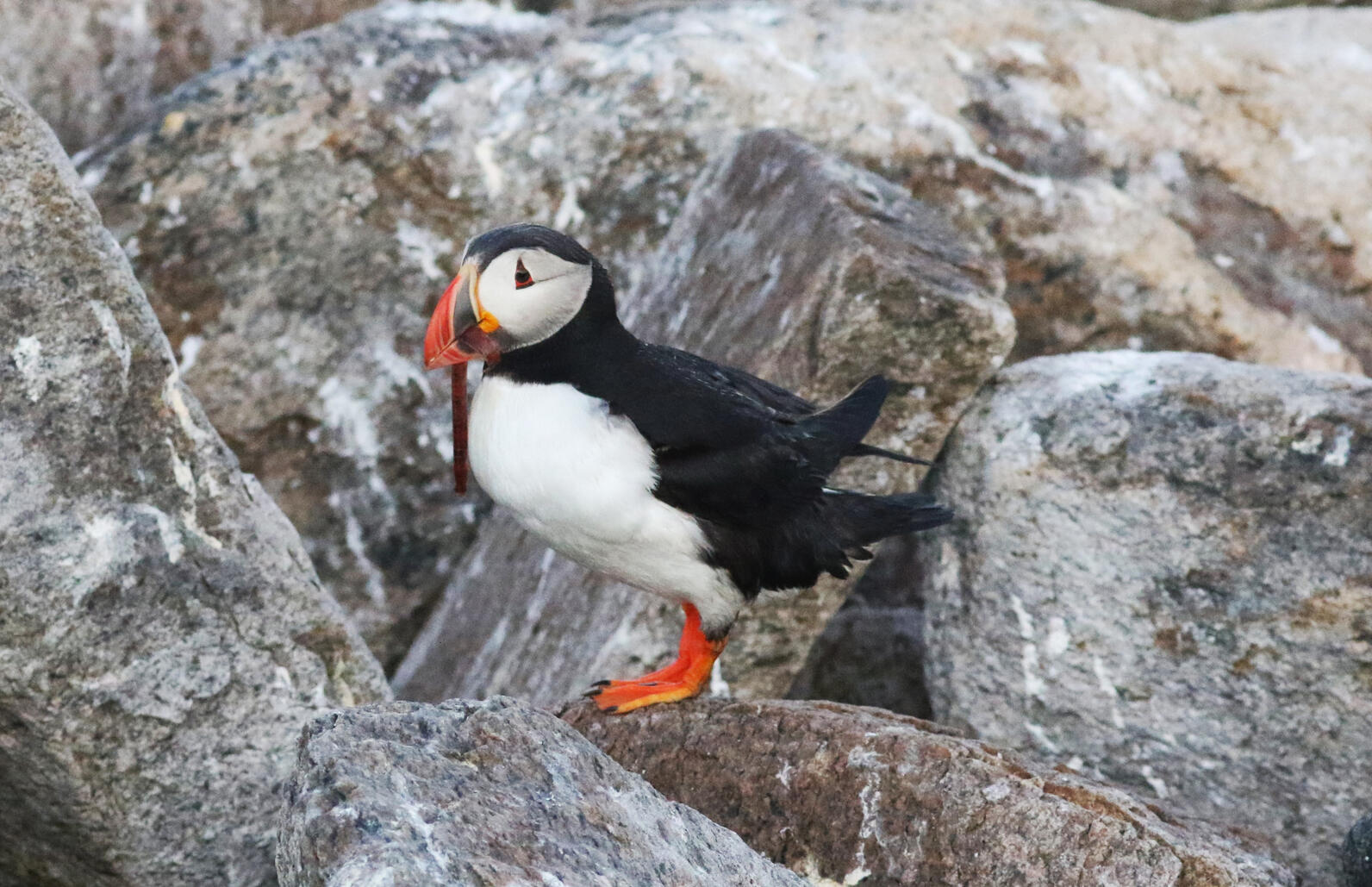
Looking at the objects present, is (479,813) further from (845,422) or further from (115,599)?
(845,422)

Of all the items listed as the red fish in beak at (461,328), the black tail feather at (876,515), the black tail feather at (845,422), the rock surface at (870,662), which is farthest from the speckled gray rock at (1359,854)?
the red fish in beak at (461,328)

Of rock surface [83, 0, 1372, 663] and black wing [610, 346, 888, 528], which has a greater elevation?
black wing [610, 346, 888, 528]

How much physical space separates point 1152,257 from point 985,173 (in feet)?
2.70

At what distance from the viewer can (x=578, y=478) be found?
356 centimetres

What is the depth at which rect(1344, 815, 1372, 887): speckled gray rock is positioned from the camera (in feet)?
12.5

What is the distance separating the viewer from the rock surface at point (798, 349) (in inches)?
185

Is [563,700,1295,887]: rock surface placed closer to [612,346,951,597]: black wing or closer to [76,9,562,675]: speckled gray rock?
[612,346,951,597]: black wing

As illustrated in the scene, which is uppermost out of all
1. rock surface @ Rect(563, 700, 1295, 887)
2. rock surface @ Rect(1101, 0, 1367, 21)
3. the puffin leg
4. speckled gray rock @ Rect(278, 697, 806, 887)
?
speckled gray rock @ Rect(278, 697, 806, 887)

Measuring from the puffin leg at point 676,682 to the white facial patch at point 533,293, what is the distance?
0.94 metres

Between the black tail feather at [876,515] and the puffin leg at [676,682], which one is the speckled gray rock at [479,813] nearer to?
the puffin leg at [676,682]

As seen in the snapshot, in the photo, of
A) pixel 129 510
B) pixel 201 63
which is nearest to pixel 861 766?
pixel 129 510

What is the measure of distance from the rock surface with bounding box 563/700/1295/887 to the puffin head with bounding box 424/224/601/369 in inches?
44.7

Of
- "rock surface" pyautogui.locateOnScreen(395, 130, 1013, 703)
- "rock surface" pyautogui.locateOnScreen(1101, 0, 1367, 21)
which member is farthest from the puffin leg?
"rock surface" pyautogui.locateOnScreen(1101, 0, 1367, 21)

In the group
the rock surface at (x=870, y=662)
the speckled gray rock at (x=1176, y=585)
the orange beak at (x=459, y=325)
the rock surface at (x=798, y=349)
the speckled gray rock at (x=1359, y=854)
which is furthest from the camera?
the rock surface at (x=870, y=662)
